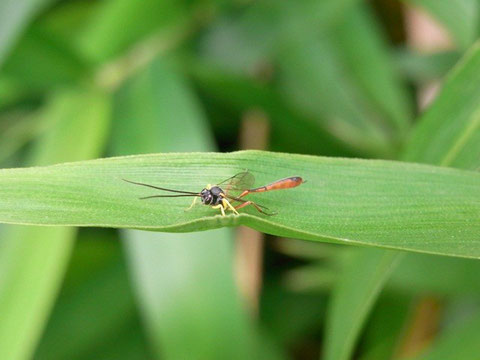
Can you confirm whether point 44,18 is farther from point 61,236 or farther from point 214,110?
point 61,236

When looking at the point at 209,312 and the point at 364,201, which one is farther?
the point at 209,312

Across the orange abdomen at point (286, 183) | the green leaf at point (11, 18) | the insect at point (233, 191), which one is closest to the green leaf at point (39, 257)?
the green leaf at point (11, 18)

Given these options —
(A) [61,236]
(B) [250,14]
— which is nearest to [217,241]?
(A) [61,236]

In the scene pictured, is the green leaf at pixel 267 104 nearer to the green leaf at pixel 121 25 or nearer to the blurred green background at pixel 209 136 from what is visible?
the blurred green background at pixel 209 136

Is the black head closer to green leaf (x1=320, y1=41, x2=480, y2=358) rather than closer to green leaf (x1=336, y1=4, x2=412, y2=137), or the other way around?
green leaf (x1=320, y1=41, x2=480, y2=358)

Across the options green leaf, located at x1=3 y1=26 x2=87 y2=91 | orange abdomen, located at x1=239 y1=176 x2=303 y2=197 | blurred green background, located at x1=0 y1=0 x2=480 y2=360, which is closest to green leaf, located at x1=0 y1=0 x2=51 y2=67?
blurred green background, located at x1=0 y1=0 x2=480 y2=360
